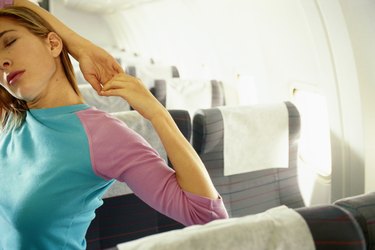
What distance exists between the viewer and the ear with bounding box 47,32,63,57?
93 cm

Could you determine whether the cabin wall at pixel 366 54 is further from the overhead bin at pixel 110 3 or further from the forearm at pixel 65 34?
the overhead bin at pixel 110 3

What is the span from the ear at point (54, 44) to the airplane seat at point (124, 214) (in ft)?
1.82

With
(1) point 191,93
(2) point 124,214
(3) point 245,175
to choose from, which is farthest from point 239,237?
(1) point 191,93

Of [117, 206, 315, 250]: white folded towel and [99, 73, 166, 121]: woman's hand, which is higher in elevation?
[99, 73, 166, 121]: woman's hand

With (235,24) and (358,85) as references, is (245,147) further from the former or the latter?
(235,24)

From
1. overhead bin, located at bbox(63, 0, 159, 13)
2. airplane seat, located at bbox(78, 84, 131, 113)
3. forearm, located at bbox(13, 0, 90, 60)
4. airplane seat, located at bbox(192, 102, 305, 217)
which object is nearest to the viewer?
forearm, located at bbox(13, 0, 90, 60)

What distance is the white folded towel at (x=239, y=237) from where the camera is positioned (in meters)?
0.56

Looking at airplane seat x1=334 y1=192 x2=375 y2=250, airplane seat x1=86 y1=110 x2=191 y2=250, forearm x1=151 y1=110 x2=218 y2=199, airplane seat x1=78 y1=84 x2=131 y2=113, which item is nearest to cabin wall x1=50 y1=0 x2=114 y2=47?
airplane seat x1=78 y1=84 x2=131 y2=113

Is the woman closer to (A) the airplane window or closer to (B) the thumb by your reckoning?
(B) the thumb

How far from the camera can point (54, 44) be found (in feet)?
3.08

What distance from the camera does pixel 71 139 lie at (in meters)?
0.84

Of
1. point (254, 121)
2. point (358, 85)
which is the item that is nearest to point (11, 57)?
point (254, 121)

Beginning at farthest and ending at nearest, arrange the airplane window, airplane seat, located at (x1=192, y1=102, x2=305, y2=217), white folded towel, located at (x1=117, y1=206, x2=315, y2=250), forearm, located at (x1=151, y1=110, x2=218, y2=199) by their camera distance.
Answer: the airplane window
airplane seat, located at (x1=192, y1=102, x2=305, y2=217)
forearm, located at (x1=151, y1=110, x2=218, y2=199)
white folded towel, located at (x1=117, y1=206, x2=315, y2=250)

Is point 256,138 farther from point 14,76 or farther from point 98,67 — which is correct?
point 14,76
